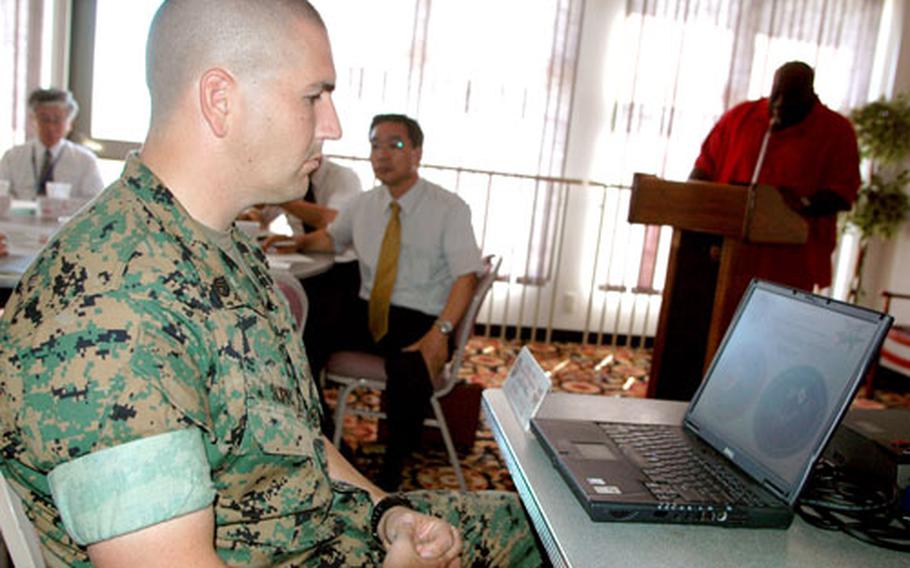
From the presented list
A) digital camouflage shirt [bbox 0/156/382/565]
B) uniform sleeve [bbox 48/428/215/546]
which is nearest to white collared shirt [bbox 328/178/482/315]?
digital camouflage shirt [bbox 0/156/382/565]

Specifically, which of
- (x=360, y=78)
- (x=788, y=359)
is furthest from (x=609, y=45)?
(x=788, y=359)

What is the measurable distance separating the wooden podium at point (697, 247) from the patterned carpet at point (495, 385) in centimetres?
100

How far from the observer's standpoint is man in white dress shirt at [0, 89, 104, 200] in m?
4.04

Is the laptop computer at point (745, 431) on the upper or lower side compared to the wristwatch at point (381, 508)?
upper

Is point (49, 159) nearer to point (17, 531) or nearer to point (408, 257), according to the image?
point (408, 257)

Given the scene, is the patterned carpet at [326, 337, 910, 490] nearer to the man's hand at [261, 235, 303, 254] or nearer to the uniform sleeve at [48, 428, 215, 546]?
the man's hand at [261, 235, 303, 254]

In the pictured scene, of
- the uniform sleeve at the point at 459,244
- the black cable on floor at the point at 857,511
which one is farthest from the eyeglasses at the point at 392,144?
the black cable on floor at the point at 857,511

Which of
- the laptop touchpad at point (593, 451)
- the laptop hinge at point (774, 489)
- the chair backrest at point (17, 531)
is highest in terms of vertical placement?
the laptop hinge at point (774, 489)

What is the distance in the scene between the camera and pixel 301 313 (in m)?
2.14

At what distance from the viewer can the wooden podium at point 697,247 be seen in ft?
6.48

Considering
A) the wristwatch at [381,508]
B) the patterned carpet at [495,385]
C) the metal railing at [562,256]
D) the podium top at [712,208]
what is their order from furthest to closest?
the metal railing at [562,256] < the patterned carpet at [495,385] < the podium top at [712,208] < the wristwatch at [381,508]

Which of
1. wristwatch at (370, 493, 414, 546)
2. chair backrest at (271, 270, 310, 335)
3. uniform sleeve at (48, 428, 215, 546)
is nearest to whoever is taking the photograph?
uniform sleeve at (48, 428, 215, 546)

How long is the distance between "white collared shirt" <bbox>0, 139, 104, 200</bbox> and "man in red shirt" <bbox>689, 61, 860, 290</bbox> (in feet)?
10.4

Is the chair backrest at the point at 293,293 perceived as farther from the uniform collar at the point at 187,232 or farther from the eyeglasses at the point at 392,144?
the uniform collar at the point at 187,232
